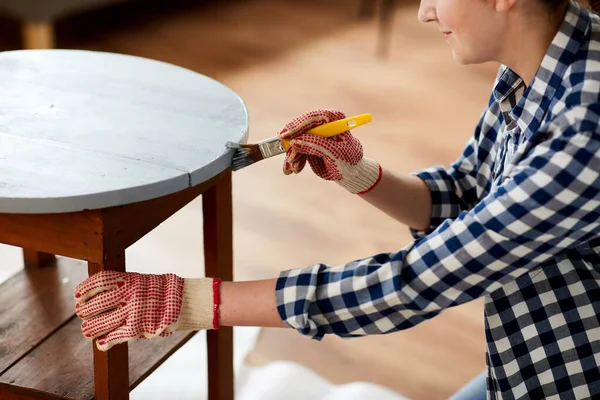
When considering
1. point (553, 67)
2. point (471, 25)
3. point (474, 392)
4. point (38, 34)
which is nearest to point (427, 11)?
point (471, 25)

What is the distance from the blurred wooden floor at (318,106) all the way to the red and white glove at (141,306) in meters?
0.76

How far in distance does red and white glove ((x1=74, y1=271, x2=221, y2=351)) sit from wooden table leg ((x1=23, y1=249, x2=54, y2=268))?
541mm

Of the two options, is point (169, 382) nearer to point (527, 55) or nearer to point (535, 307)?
point (535, 307)

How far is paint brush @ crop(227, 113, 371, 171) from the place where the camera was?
113 cm

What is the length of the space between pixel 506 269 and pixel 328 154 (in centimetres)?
33

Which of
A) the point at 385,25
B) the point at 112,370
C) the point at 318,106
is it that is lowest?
the point at 318,106

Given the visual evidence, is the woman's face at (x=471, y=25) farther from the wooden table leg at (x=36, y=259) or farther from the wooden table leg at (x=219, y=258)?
the wooden table leg at (x=36, y=259)

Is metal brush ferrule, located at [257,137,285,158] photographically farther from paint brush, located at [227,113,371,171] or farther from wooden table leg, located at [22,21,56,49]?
wooden table leg, located at [22,21,56,49]

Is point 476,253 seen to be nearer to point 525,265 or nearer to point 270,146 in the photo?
point 525,265

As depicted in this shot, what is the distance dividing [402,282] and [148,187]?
0.32 metres

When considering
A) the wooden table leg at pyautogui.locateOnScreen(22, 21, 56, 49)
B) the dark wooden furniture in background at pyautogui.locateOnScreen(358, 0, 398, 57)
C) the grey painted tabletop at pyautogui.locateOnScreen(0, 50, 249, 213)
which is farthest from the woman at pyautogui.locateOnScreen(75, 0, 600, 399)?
the dark wooden furniture in background at pyautogui.locateOnScreen(358, 0, 398, 57)

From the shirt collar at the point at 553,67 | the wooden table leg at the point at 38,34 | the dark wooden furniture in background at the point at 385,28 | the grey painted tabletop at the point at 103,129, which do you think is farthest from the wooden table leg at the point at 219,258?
the dark wooden furniture in background at the point at 385,28

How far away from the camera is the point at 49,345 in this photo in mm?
1300

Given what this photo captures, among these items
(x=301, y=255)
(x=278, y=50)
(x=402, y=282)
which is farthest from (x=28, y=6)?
(x=402, y=282)
